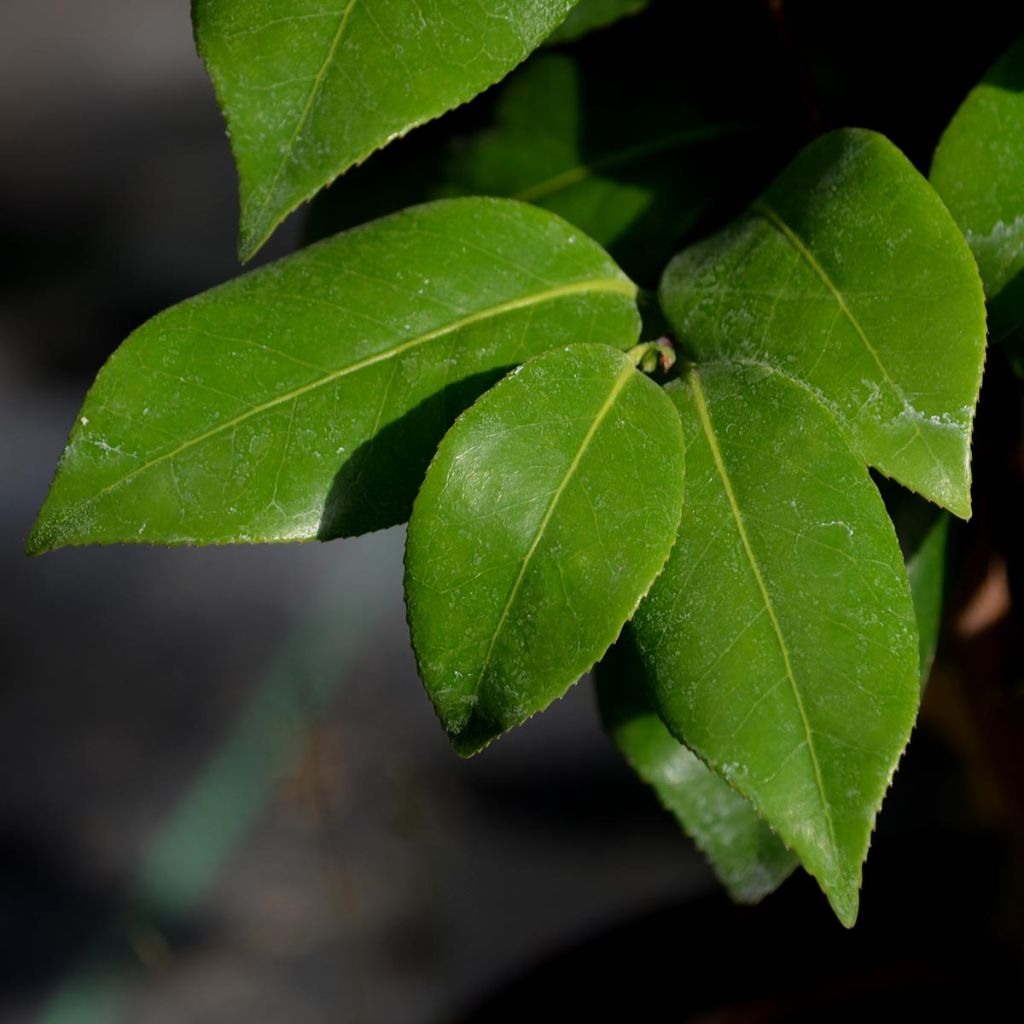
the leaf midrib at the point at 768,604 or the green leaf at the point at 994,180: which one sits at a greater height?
the green leaf at the point at 994,180

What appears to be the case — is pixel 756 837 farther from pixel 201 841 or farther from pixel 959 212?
pixel 201 841

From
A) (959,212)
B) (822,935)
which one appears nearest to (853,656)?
(959,212)

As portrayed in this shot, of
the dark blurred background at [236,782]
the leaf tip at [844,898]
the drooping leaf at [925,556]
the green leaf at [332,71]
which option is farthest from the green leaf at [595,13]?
the dark blurred background at [236,782]

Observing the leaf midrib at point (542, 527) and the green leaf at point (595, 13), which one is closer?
the leaf midrib at point (542, 527)

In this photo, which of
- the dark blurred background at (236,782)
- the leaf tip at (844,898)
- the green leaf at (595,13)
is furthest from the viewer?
the dark blurred background at (236,782)

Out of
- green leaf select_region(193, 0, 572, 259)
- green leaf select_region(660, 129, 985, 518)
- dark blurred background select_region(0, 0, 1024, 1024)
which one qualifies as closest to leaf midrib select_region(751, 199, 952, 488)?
green leaf select_region(660, 129, 985, 518)

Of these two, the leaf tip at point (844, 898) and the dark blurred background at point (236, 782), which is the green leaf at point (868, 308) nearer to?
the leaf tip at point (844, 898)

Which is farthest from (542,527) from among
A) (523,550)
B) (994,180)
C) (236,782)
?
(236,782)

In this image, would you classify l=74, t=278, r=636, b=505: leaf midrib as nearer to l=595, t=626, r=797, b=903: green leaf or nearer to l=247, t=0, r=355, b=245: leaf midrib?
l=247, t=0, r=355, b=245: leaf midrib
